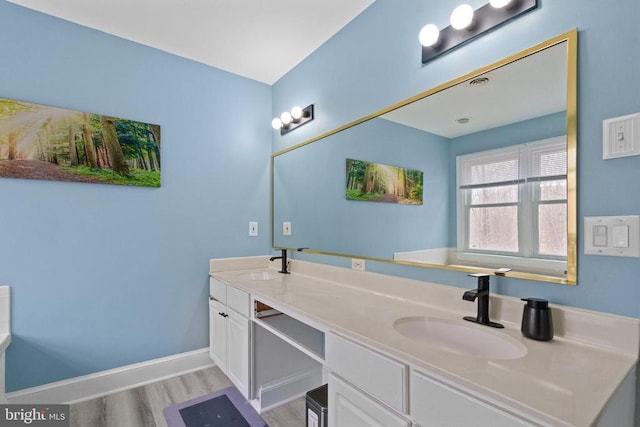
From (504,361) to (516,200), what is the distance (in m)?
0.61

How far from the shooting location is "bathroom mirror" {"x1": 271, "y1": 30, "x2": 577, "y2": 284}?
1060 millimetres

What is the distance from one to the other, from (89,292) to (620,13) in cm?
289

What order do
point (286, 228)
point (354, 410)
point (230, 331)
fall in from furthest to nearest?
point (286, 228) < point (230, 331) < point (354, 410)

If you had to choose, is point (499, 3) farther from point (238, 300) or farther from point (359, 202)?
point (238, 300)

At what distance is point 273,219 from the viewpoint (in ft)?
8.85

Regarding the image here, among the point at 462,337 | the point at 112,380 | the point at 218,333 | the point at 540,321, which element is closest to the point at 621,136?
the point at 540,321

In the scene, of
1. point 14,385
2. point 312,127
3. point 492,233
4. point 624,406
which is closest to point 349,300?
point 492,233

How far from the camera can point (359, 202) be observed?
190cm

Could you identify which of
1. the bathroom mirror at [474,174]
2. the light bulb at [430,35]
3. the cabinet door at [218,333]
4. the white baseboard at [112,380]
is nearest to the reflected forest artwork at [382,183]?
the bathroom mirror at [474,174]

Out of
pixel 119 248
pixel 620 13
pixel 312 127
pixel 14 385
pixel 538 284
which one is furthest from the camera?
pixel 312 127

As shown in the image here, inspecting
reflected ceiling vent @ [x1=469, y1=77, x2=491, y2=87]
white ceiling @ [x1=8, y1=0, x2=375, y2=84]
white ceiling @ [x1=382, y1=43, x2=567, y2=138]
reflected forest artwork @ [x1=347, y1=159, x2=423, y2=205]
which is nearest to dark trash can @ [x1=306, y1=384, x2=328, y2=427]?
reflected forest artwork @ [x1=347, y1=159, x2=423, y2=205]

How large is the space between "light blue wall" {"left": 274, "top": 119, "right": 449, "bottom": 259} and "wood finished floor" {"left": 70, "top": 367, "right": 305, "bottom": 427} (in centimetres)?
104

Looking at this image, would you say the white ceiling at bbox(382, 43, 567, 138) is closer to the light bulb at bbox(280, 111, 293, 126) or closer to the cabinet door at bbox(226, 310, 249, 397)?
the light bulb at bbox(280, 111, 293, 126)

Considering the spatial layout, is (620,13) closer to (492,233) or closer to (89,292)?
(492,233)
